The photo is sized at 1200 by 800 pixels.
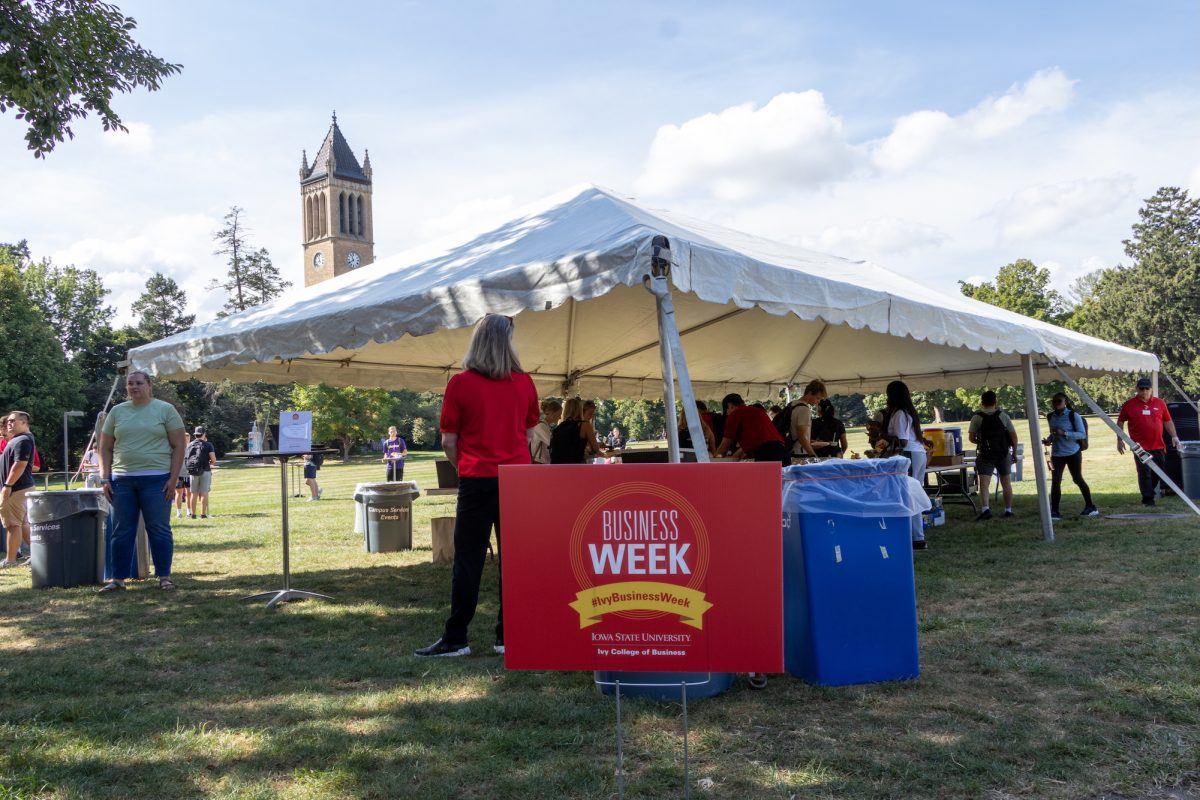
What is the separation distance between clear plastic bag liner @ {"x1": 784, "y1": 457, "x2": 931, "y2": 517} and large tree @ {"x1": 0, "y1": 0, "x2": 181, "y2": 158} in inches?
288

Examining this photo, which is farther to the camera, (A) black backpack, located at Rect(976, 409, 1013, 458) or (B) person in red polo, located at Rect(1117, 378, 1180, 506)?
(B) person in red polo, located at Rect(1117, 378, 1180, 506)

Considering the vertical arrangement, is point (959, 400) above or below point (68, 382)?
below

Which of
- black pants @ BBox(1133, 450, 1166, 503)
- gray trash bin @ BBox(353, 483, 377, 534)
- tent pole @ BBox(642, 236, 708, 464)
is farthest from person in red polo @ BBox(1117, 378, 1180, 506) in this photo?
gray trash bin @ BBox(353, 483, 377, 534)

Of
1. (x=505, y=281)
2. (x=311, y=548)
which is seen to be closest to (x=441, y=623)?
(x=505, y=281)

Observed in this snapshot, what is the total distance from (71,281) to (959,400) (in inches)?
2496

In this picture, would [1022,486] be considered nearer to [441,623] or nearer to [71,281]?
[441,623]

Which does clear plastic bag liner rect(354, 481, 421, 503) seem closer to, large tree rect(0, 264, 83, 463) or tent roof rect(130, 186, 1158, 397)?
tent roof rect(130, 186, 1158, 397)

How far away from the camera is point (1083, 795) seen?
3025 mm

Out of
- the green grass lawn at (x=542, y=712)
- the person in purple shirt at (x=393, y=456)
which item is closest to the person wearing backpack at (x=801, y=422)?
the green grass lawn at (x=542, y=712)

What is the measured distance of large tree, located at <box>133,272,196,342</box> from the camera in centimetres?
7712

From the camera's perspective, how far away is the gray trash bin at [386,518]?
1030 centimetres

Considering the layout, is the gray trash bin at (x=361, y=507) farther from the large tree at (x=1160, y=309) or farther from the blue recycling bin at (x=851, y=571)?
the large tree at (x=1160, y=309)

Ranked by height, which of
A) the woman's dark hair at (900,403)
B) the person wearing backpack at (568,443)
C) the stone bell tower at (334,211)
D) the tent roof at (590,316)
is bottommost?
the person wearing backpack at (568,443)

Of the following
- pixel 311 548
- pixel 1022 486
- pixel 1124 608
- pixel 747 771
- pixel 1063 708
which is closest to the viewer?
pixel 747 771
